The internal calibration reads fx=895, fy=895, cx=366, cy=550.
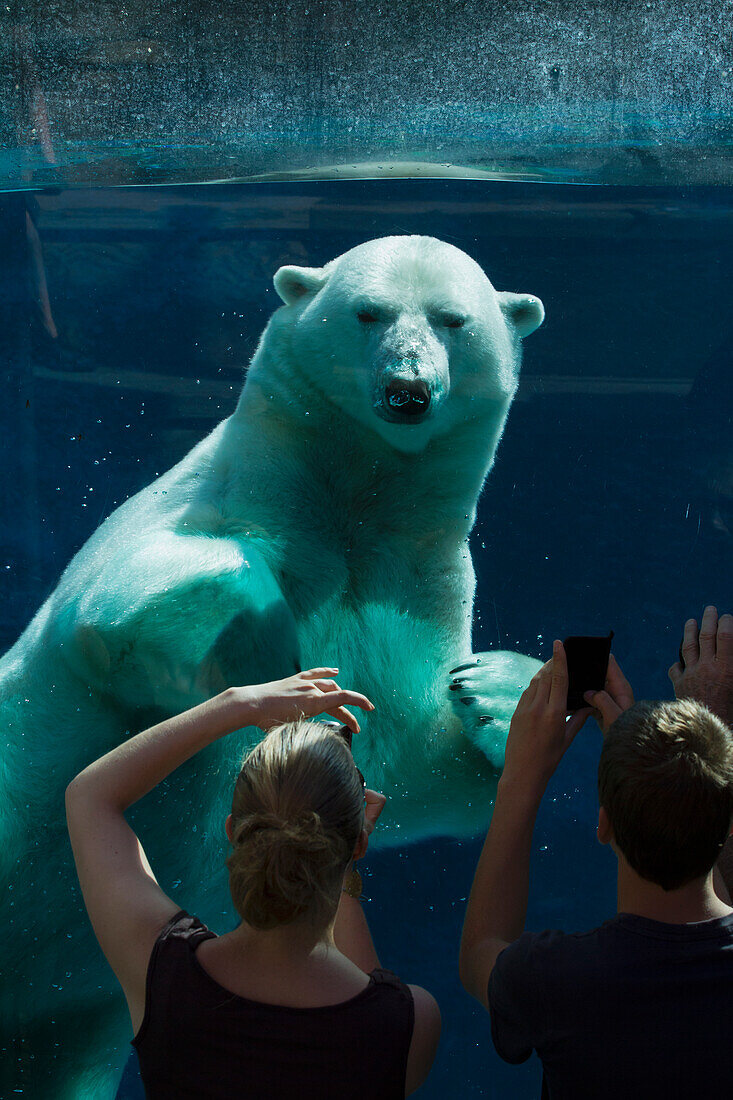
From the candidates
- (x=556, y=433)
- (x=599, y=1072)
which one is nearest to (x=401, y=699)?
(x=556, y=433)

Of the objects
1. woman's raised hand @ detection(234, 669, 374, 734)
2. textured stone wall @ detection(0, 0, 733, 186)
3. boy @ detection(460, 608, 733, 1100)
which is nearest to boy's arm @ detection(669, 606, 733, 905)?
boy @ detection(460, 608, 733, 1100)

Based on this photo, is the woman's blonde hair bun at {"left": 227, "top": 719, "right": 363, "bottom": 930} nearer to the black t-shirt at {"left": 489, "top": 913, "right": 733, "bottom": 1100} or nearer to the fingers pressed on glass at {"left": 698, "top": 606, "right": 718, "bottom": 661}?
the black t-shirt at {"left": 489, "top": 913, "right": 733, "bottom": 1100}

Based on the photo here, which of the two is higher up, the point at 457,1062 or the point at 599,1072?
the point at 599,1072

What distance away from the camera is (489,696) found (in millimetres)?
1671

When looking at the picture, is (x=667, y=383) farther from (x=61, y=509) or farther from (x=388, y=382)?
(x=61, y=509)

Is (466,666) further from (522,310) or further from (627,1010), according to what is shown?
(627,1010)

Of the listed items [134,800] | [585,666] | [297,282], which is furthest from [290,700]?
[297,282]

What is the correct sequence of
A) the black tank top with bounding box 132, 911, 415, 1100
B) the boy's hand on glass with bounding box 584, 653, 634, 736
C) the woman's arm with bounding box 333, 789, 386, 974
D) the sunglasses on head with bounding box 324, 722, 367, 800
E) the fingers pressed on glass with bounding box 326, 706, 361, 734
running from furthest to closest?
the boy's hand on glass with bounding box 584, 653, 634, 736 → the fingers pressed on glass with bounding box 326, 706, 361, 734 → the woman's arm with bounding box 333, 789, 386, 974 → the sunglasses on head with bounding box 324, 722, 367, 800 → the black tank top with bounding box 132, 911, 415, 1100

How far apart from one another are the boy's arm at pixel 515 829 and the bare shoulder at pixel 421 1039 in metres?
→ 0.14

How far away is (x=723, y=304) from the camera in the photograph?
1.81m

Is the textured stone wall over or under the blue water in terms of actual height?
over

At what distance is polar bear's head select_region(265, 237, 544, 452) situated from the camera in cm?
158

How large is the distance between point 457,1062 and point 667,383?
1515 mm

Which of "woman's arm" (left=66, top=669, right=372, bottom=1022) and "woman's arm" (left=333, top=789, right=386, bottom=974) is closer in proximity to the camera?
"woman's arm" (left=66, top=669, right=372, bottom=1022)
